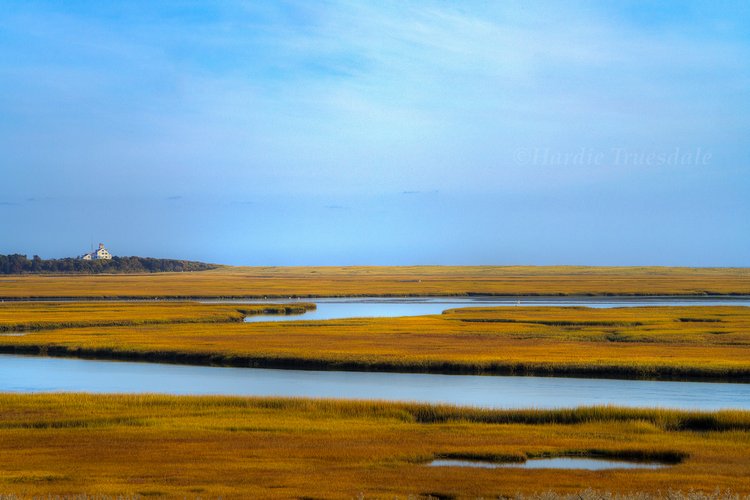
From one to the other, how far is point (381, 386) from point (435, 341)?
13.0 m

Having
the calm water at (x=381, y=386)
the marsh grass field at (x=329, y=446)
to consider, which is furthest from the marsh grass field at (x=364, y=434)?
the calm water at (x=381, y=386)

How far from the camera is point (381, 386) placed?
30125mm

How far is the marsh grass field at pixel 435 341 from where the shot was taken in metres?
33.7

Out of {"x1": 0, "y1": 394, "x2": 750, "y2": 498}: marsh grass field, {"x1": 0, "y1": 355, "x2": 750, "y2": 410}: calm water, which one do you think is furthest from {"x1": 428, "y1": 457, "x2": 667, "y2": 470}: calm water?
{"x1": 0, "y1": 355, "x2": 750, "y2": 410}: calm water

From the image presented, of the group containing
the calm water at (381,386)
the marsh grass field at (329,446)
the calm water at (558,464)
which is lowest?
the calm water at (381,386)

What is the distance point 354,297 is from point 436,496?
89.6 m

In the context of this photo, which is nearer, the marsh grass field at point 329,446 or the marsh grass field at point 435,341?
the marsh grass field at point 329,446

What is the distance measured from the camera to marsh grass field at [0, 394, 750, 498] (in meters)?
15.5

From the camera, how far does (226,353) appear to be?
37.4 meters

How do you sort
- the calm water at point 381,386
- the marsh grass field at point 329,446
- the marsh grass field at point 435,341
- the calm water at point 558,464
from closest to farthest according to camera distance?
the marsh grass field at point 329,446 → the calm water at point 558,464 → the calm water at point 381,386 → the marsh grass field at point 435,341

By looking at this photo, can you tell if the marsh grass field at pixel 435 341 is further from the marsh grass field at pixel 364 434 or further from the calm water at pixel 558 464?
the calm water at pixel 558 464

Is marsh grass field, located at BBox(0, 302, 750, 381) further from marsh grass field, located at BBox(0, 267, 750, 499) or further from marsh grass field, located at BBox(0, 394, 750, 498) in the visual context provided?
marsh grass field, located at BBox(0, 394, 750, 498)

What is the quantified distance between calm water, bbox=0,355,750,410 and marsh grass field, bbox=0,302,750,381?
5.04 ft

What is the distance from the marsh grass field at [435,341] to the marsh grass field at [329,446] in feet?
34.5
